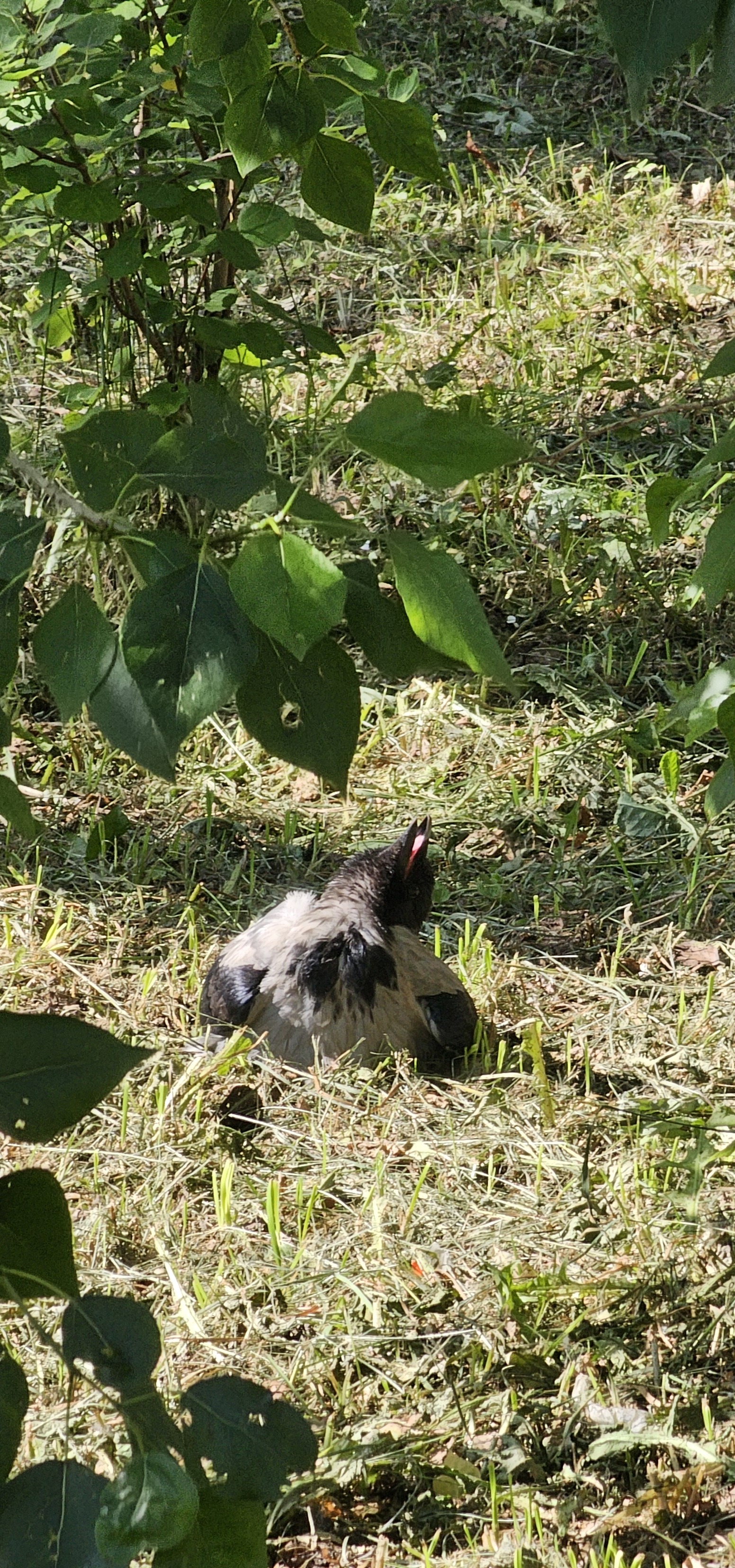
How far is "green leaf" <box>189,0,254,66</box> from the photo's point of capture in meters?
1.13

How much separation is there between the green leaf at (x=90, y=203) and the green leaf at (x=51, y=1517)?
2.73 metres

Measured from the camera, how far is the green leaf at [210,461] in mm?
846

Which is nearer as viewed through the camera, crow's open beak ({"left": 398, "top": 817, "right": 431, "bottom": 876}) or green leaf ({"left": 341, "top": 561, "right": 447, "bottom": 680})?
green leaf ({"left": 341, "top": 561, "right": 447, "bottom": 680})

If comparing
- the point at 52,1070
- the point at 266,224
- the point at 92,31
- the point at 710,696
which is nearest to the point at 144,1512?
the point at 52,1070

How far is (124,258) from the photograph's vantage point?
326 centimetres

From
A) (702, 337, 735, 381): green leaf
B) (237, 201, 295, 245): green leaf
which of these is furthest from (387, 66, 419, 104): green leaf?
(702, 337, 735, 381): green leaf

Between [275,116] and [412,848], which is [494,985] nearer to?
[412,848]

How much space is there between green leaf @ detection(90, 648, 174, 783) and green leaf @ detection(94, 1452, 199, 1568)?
1.14 feet

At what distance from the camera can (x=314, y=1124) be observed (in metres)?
2.75

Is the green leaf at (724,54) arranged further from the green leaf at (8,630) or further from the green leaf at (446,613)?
the green leaf at (8,630)

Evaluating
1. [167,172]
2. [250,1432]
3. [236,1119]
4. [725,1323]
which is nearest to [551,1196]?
[725,1323]

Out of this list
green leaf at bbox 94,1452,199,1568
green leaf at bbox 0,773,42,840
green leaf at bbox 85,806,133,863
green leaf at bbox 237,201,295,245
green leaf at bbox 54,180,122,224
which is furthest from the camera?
green leaf at bbox 85,806,133,863

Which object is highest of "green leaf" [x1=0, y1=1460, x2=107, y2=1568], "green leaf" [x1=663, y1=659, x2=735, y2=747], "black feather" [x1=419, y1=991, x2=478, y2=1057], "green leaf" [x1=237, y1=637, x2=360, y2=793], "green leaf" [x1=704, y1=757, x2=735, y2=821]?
"green leaf" [x1=237, y1=637, x2=360, y2=793]

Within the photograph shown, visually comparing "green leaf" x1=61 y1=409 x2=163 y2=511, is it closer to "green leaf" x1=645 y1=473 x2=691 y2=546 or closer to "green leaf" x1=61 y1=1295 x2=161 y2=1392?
"green leaf" x1=61 y1=1295 x2=161 y2=1392
